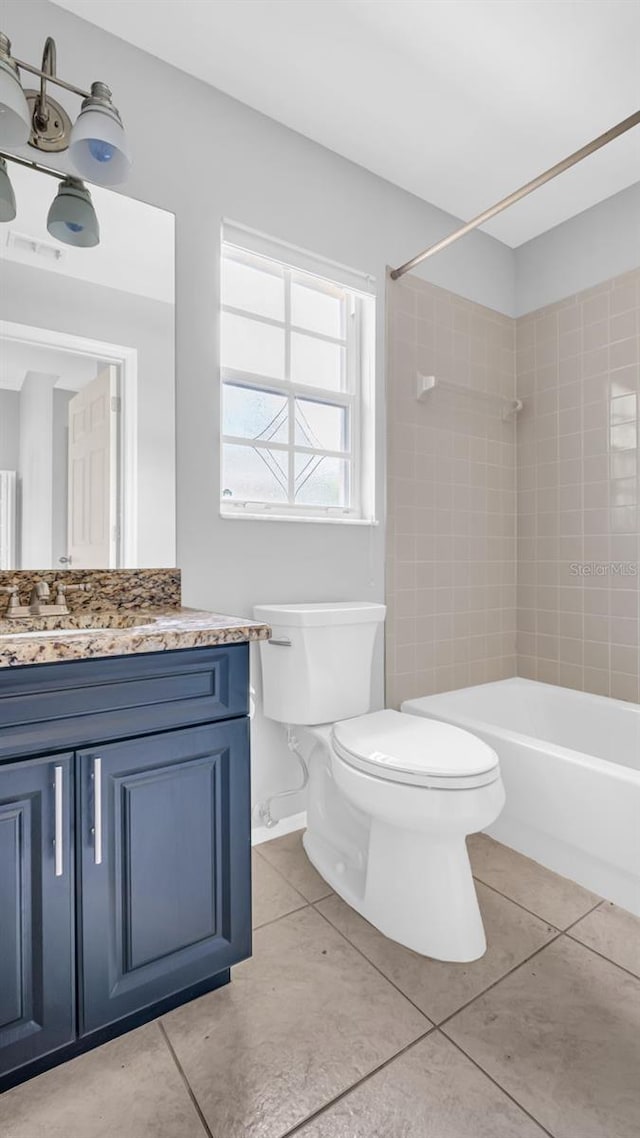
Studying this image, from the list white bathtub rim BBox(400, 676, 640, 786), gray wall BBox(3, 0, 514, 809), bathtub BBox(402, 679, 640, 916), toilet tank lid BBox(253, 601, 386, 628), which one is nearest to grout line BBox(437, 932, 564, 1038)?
bathtub BBox(402, 679, 640, 916)

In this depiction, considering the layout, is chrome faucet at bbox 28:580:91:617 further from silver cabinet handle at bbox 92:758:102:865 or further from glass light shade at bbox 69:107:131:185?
glass light shade at bbox 69:107:131:185

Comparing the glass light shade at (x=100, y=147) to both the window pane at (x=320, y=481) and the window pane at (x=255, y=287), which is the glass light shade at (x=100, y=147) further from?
the window pane at (x=320, y=481)

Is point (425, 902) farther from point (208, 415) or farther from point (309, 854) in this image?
point (208, 415)

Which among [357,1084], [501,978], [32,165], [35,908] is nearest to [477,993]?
[501,978]

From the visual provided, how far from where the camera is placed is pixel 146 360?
166 cm

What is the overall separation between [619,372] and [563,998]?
2216 mm

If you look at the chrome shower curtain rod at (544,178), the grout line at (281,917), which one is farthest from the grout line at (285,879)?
the chrome shower curtain rod at (544,178)

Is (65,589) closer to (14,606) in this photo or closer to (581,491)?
(14,606)

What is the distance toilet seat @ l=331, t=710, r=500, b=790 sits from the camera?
1336 millimetres

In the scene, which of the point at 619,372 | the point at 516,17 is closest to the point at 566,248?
the point at 619,372

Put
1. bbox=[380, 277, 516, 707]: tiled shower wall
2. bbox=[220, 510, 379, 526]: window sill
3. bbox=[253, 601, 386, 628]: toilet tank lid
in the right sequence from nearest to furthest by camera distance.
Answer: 1. bbox=[253, 601, 386, 628]: toilet tank lid
2. bbox=[220, 510, 379, 526]: window sill
3. bbox=[380, 277, 516, 707]: tiled shower wall

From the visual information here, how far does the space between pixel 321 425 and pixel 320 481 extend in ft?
0.74

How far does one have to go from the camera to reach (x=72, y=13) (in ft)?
5.04
